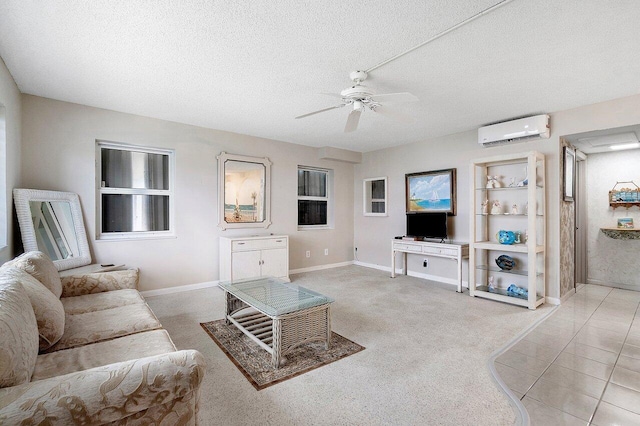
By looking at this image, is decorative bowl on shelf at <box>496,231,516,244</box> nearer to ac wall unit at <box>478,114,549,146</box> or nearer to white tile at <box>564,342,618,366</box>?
ac wall unit at <box>478,114,549,146</box>

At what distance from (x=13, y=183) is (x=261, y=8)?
3064mm

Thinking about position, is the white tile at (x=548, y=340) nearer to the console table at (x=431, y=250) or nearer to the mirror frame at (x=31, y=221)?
the console table at (x=431, y=250)

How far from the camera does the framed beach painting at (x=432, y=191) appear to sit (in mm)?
4875

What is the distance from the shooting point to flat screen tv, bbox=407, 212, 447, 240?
479 centimetres

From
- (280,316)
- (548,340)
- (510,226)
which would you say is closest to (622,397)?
(548,340)

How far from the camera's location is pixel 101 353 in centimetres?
163

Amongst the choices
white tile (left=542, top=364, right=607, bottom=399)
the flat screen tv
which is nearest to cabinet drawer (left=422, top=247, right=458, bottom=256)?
the flat screen tv

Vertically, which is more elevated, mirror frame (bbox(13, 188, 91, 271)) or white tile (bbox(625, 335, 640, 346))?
mirror frame (bbox(13, 188, 91, 271))

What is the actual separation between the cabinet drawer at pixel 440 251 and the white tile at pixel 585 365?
2.02 m

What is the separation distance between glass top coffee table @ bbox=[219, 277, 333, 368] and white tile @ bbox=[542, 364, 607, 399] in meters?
1.69

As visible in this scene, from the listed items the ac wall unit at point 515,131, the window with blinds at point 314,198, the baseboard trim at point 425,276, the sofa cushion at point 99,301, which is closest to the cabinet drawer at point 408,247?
the baseboard trim at point 425,276

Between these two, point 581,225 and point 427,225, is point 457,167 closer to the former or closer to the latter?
point 427,225

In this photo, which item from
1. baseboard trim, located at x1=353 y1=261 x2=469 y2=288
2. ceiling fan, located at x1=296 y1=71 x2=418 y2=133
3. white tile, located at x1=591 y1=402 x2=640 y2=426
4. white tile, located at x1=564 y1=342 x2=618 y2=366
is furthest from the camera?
baseboard trim, located at x1=353 y1=261 x2=469 y2=288

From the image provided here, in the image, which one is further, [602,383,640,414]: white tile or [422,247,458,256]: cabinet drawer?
[422,247,458,256]: cabinet drawer
